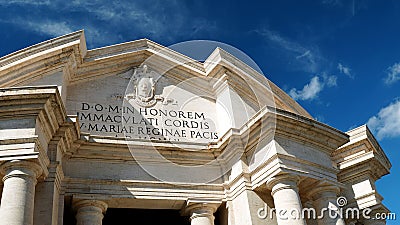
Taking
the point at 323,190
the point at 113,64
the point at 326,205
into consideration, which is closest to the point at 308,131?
the point at 323,190

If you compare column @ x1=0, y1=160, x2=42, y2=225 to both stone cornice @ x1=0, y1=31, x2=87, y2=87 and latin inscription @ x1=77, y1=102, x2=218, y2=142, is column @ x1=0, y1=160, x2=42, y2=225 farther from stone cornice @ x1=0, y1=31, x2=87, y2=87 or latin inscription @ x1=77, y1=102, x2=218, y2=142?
stone cornice @ x1=0, y1=31, x2=87, y2=87

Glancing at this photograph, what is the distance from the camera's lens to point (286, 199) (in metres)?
14.7

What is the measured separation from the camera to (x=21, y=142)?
1288cm

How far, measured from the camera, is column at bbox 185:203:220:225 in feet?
52.4

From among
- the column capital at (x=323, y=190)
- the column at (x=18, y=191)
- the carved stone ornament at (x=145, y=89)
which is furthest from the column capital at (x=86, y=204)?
the column capital at (x=323, y=190)

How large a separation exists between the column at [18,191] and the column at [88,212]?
2239 mm

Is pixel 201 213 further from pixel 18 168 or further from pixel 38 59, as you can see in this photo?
pixel 38 59

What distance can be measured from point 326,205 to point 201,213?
156 inches

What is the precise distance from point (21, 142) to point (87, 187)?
2928 millimetres

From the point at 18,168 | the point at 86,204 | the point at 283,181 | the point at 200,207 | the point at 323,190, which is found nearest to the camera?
the point at 18,168

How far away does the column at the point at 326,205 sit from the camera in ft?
51.5

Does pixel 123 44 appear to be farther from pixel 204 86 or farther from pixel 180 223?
pixel 180 223

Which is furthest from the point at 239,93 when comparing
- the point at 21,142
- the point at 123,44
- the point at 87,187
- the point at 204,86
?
the point at 21,142

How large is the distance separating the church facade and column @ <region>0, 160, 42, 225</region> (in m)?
0.03
